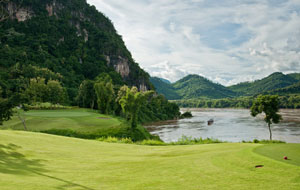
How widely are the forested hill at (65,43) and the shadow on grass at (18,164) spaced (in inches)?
3844

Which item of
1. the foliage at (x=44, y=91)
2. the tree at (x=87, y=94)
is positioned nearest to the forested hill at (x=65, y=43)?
the tree at (x=87, y=94)

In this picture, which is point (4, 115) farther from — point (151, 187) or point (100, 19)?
point (100, 19)

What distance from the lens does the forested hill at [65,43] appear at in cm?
11650

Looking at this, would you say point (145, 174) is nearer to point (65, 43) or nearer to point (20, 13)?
point (65, 43)

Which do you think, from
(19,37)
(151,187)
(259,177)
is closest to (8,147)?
(151,187)

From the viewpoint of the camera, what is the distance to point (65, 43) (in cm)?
14850

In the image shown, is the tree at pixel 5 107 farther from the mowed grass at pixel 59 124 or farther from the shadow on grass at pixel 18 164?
the shadow on grass at pixel 18 164

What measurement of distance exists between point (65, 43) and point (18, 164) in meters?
153

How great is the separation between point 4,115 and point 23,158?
1654cm

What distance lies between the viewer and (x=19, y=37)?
128 metres

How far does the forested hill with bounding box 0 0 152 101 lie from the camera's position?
4587 inches

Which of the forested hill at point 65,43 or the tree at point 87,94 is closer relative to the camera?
the tree at point 87,94

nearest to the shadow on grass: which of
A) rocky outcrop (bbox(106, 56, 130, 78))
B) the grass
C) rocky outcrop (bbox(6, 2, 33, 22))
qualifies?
the grass

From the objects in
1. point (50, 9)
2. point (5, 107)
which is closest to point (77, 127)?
point (5, 107)
